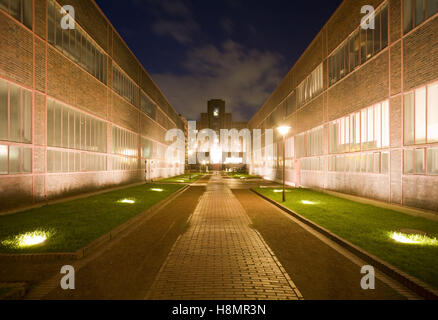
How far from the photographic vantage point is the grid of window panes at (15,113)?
11.7 meters

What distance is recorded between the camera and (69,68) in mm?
16812

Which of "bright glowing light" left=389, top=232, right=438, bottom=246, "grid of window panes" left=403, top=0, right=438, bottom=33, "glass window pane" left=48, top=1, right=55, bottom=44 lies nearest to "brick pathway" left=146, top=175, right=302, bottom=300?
"bright glowing light" left=389, top=232, right=438, bottom=246

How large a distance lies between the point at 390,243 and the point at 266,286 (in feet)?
13.7

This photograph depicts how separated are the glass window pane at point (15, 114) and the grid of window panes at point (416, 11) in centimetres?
1847

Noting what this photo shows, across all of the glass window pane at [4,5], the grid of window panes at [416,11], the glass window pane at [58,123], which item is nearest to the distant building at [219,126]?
the glass window pane at [58,123]

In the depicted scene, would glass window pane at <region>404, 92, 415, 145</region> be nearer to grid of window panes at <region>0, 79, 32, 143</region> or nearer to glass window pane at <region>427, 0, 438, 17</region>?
glass window pane at <region>427, 0, 438, 17</region>

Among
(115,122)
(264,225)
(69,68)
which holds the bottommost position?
(264,225)

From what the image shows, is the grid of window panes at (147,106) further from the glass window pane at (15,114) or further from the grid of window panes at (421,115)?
the grid of window panes at (421,115)

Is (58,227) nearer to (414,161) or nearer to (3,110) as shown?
(3,110)

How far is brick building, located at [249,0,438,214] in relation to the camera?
11266 millimetres
